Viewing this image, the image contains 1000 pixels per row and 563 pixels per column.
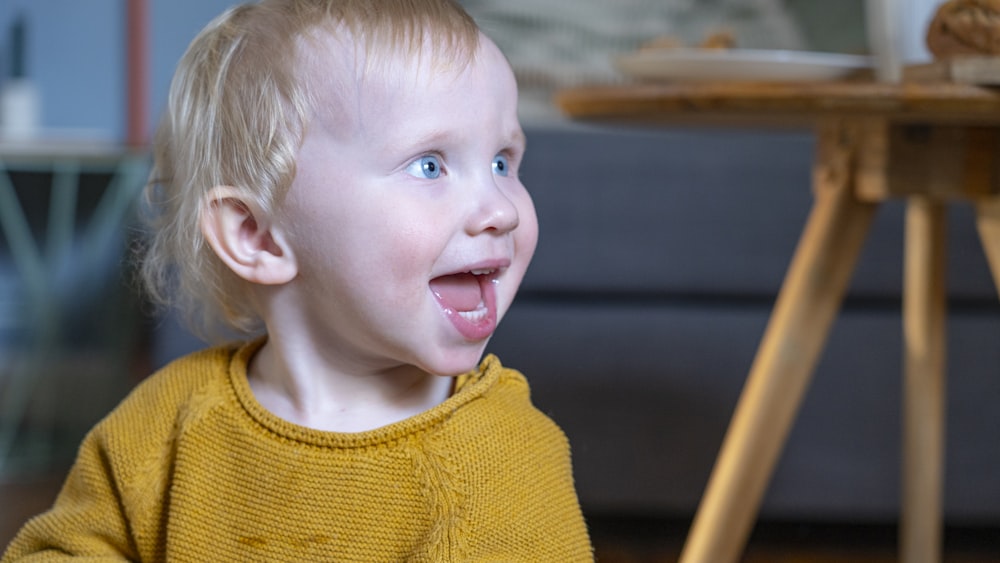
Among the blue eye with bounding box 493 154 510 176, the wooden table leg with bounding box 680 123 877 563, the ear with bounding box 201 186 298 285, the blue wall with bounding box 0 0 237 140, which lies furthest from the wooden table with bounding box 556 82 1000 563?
the blue wall with bounding box 0 0 237 140

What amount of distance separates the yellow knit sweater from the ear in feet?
0.25

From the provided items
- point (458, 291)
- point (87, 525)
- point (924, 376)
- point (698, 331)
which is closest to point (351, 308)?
point (458, 291)

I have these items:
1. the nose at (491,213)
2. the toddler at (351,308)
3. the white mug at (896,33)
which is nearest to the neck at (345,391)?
the toddler at (351,308)

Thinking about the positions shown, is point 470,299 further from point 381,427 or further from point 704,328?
point 704,328

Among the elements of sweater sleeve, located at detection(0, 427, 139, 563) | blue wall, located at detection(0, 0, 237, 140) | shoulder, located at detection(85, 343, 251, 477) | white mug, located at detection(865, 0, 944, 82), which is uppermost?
blue wall, located at detection(0, 0, 237, 140)

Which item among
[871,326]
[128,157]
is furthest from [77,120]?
[871,326]

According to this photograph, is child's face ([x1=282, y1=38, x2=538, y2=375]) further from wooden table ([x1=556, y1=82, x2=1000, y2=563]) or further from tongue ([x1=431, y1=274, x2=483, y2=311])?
wooden table ([x1=556, y1=82, x2=1000, y2=563])

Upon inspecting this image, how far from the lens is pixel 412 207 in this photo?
56cm

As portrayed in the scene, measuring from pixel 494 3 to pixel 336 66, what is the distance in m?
1.82

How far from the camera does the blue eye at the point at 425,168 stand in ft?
1.89

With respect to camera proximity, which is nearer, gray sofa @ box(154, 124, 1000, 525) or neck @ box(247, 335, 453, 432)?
neck @ box(247, 335, 453, 432)

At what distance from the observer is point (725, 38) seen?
3.13 ft

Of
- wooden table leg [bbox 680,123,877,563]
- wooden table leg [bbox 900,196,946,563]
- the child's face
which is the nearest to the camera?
the child's face

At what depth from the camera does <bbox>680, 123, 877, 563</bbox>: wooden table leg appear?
90 cm
